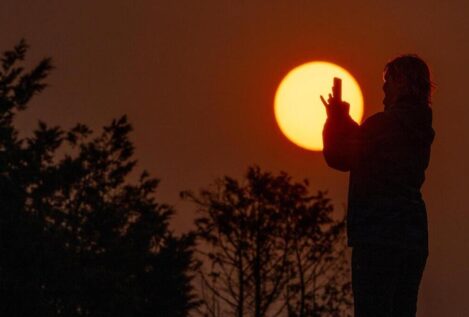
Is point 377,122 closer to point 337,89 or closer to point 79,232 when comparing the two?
point 337,89

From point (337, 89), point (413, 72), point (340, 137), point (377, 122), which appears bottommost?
point (340, 137)

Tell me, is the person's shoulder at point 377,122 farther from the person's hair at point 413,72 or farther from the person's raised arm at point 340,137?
the person's hair at point 413,72

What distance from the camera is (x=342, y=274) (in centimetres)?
5462

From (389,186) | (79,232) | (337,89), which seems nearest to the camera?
(389,186)

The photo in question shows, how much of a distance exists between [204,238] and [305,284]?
4588 mm

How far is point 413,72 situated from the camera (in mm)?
6016

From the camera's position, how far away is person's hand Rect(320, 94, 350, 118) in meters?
5.85

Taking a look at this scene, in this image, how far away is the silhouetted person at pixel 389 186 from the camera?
570 centimetres

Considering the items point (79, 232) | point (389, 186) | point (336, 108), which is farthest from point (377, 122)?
point (79, 232)

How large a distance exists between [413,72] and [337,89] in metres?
0.36

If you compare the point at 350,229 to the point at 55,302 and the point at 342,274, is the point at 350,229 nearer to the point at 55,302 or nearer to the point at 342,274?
the point at 55,302

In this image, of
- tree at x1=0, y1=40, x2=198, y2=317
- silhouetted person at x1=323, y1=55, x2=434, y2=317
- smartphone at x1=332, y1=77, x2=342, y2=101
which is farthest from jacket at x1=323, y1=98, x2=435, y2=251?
tree at x1=0, y1=40, x2=198, y2=317

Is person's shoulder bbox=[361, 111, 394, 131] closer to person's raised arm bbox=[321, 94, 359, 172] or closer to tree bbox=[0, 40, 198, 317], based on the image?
person's raised arm bbox=[321, 94, 359, 172]

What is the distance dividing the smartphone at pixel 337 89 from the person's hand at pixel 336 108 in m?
0.02
